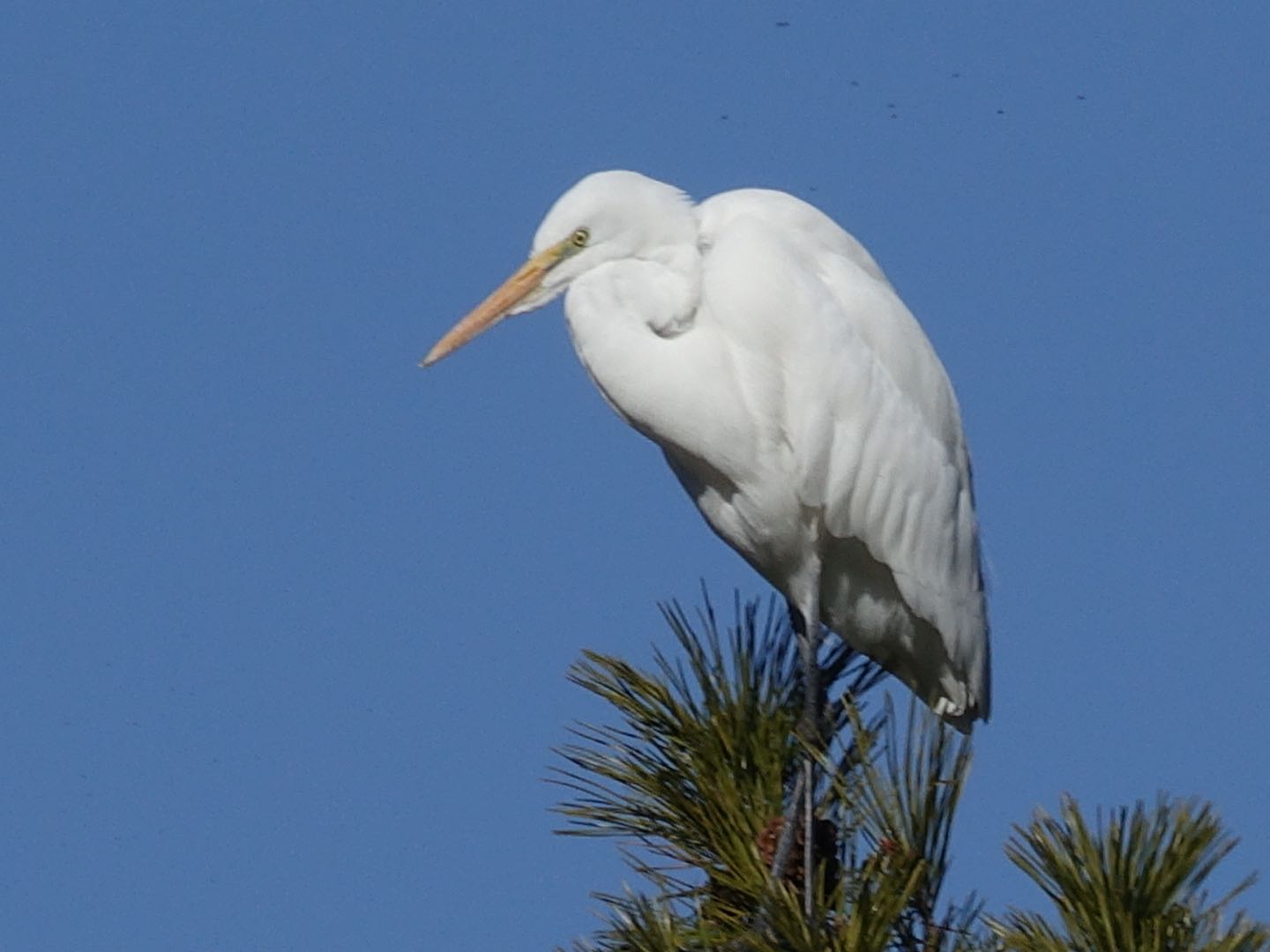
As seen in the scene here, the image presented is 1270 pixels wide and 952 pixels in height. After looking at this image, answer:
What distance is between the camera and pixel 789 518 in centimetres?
522

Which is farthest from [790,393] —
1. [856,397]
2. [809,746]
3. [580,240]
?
[809,746]

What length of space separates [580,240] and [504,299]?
0.22 m

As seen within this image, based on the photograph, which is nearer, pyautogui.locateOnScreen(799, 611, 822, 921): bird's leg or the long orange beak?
pyautogui.locateOnScreen(799, 611, 822, 921): bird's leg

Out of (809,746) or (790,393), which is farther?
(790,393)

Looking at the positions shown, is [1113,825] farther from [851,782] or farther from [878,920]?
[851,782]

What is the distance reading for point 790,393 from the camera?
516 cm

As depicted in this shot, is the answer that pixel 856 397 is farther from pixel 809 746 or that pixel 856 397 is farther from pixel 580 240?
pixel 809 746

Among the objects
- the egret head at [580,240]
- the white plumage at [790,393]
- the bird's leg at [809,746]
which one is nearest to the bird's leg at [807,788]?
the bird's leg at [809,746]

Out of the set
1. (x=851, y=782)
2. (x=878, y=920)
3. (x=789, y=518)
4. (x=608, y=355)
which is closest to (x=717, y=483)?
(x=789, y=518)

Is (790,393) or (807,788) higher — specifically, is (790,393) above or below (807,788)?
above

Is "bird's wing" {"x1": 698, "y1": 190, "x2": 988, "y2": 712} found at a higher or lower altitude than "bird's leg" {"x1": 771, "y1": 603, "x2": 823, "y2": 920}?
higher

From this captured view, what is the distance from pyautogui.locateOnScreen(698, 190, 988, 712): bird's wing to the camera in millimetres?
5074

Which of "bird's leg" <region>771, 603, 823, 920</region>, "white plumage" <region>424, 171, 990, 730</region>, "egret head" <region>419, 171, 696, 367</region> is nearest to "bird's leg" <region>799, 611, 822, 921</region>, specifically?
"bird's leg" <region>771, 603, 823, 920</region>

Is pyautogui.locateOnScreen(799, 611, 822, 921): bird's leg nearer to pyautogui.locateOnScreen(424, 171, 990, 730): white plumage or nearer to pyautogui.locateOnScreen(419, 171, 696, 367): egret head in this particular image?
pyautogui.locateOnScreen(424, 171, 990, 730): white plumage
